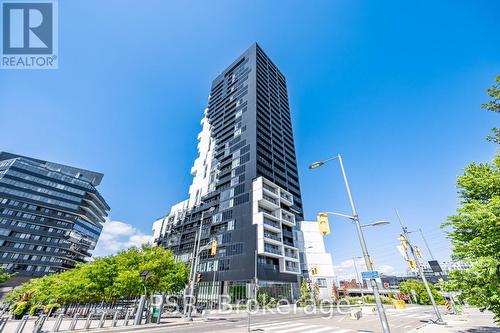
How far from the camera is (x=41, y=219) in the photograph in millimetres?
75188

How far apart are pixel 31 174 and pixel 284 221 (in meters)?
91.6

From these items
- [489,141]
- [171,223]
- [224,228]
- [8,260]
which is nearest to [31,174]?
[8,260]

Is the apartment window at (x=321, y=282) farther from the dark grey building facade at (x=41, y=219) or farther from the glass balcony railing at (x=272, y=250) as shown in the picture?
the dark grey building facade at (x=41, y=219)

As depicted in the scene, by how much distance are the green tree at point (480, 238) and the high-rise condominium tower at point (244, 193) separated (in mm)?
35483

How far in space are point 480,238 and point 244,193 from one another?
4522cm

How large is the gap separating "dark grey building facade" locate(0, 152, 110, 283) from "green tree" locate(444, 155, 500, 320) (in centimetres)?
9762

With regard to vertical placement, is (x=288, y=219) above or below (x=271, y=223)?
above

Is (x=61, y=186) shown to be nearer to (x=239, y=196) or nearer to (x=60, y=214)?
(x=60, y=214)

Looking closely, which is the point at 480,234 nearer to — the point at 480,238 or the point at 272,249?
the point at 480,238

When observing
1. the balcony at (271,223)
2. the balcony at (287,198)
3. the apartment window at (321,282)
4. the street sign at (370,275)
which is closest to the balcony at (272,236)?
the balcony at (271,223)

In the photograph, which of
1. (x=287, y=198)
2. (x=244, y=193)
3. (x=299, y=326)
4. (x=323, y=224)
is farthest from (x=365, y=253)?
(x=287, y=198)

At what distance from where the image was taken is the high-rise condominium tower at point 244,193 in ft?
151

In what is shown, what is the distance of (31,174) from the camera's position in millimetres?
78375

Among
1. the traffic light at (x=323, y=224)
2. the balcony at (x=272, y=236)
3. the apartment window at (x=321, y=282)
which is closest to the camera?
the traffic light at (x=323, y=224)
